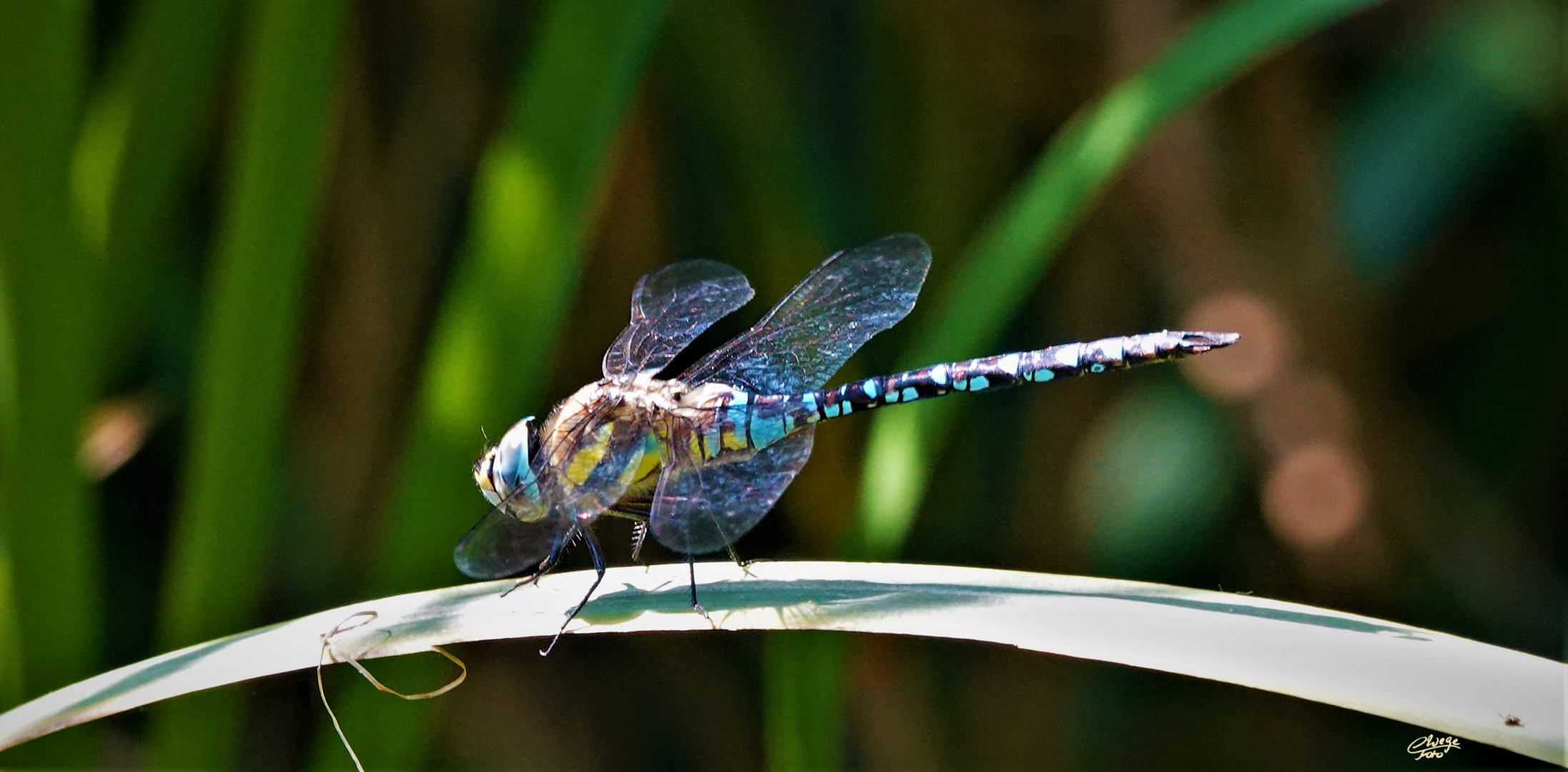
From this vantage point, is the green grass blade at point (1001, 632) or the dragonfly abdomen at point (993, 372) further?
the dragonfly abdomen at point (993, 372)

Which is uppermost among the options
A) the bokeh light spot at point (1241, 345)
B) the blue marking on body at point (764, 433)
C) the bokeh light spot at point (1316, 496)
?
the bokeh light spot at point (1241, 345)

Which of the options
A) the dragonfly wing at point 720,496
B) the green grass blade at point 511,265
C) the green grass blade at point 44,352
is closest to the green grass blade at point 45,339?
the green grass blade at point 44,352

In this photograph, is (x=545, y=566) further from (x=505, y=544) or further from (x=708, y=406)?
(x=708, y=406)

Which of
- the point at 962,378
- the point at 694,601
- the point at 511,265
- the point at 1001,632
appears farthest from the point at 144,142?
the point at 1001,632

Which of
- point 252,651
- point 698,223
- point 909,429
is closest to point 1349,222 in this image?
point 909,429

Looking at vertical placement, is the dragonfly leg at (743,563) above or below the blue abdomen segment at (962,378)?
below

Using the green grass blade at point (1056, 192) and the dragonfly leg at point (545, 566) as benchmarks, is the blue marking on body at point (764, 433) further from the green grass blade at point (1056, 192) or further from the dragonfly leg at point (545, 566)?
the dragonfly leg at point (545, 566)

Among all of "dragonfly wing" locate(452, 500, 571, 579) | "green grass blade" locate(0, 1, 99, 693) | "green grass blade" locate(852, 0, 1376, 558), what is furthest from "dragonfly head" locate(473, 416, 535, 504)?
"green grass blade" locate(0, 1, 99, 693)
